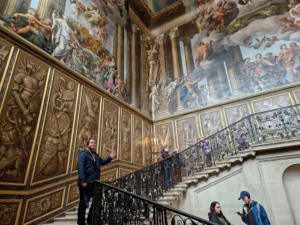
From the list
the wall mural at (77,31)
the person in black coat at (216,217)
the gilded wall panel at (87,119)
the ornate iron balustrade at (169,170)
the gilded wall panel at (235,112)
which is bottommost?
the person in black coat at (216,217)

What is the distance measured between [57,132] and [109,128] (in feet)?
7.67

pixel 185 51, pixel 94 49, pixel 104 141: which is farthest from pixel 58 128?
pixel 185 51

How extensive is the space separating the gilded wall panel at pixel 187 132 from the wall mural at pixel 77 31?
331 cm

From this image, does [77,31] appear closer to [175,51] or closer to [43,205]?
[43,205]

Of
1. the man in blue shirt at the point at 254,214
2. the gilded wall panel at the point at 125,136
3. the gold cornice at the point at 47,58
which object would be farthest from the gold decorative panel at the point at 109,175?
the man in blue shirt at the point at 254,214

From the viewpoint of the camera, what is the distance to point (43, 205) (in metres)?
4.62

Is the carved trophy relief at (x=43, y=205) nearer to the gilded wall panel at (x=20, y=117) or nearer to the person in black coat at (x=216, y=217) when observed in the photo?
the gilded wall panel at (x=20, y=117)

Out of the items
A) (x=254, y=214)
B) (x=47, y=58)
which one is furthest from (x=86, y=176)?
(x=47, y=58)

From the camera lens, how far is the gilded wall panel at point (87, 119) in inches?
244

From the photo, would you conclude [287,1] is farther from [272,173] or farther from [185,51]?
[272,173]

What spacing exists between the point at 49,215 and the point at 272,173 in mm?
6135

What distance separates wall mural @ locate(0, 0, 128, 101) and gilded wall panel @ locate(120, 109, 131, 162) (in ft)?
3.26

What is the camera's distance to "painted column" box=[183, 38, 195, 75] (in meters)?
11.2

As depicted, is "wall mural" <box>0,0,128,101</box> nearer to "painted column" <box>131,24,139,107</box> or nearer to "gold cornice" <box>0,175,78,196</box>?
"painted column" <box>131,24,139,107</box>
